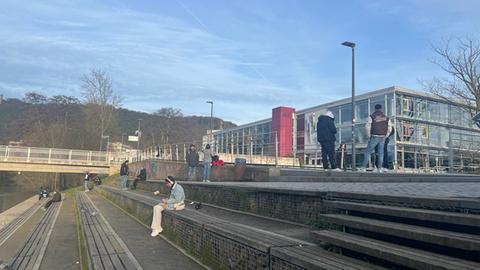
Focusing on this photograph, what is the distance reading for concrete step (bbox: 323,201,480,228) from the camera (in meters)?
3.80

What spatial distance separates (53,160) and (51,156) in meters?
0.49

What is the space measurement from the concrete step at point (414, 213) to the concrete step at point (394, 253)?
0.36m

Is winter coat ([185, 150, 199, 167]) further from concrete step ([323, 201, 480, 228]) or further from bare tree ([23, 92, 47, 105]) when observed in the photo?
bare tree ([23, 92, 47, 105])

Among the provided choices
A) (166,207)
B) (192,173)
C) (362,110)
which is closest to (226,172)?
(192,173)

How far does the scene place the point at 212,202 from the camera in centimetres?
1109

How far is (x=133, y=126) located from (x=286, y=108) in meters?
47.9

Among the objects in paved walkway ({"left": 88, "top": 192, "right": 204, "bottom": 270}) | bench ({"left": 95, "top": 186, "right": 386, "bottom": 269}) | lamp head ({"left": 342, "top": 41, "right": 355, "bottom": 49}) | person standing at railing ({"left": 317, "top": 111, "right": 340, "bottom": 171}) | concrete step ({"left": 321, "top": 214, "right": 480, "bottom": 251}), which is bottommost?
paved walkway ({"left": 88, "top": 192, "right": 204, "bottom": 270})

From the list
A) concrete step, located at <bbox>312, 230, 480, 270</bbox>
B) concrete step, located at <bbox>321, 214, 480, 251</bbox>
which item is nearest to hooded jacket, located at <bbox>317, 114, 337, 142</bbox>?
concrete step, located at <bbox>321, 214, 480, 251</bbox>

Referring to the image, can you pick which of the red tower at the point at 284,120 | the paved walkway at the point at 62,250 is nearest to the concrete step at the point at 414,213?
the paved walkway at the point at 62,250

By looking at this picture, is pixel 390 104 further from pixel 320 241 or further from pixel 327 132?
pixel 320 241

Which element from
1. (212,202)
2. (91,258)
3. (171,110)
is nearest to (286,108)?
(171,110)

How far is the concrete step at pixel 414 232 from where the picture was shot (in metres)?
3.52

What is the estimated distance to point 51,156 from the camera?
4853 centimetres

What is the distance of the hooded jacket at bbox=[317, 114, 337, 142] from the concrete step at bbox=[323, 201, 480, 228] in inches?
313
